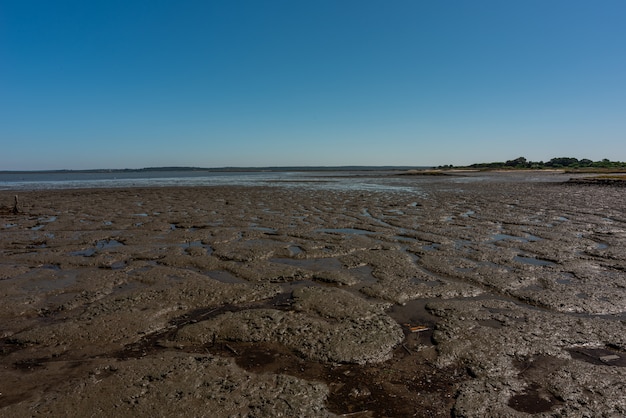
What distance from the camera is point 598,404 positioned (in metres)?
3.21

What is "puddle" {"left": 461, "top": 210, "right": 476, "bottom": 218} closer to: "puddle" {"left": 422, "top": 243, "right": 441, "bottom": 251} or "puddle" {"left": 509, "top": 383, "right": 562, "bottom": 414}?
"puddle" {"left": 422, "top": 243, "right": 441, "bottom": 251}


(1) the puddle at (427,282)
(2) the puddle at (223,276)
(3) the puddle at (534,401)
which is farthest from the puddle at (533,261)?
(2) the puddle at (223,276)

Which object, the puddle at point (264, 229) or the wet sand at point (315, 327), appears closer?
the wet sand at point (315, 327)

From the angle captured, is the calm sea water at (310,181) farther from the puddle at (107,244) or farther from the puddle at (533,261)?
the puddle at (107,244)

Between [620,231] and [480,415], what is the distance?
39.6 ft

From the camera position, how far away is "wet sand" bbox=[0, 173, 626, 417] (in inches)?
131

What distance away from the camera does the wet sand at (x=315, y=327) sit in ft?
10.9

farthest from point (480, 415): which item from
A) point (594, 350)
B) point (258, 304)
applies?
point (258, 304)

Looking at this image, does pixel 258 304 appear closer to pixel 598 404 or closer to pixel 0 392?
pixel 0 392

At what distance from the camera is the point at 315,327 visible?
4.82 metres

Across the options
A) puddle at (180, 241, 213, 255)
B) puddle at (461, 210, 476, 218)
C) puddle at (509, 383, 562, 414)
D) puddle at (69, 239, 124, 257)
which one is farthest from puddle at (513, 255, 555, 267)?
puddle at (69, 239, 124, 257)

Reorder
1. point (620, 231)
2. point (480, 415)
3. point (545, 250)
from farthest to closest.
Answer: point (620, 231) < point (545, 250) < point (480, 415)

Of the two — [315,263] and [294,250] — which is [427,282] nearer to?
[315,263]

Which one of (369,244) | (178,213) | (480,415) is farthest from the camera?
(178,213)
